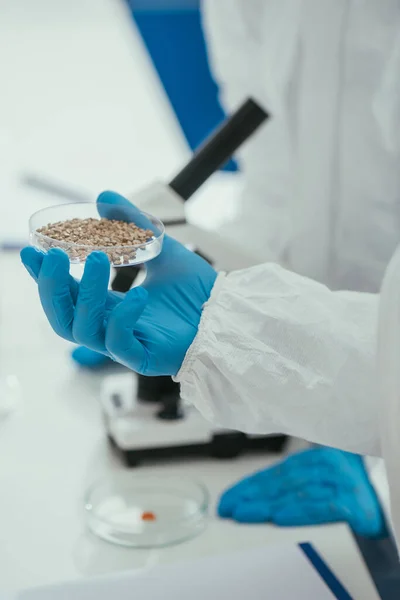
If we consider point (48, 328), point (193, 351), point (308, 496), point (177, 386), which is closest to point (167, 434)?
point (177, 386)

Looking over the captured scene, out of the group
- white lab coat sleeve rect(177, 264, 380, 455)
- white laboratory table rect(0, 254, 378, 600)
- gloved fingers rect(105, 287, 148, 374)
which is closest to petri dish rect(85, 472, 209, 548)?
white laboratory table rect(0, 254, 378, 600)

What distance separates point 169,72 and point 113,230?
160 cm

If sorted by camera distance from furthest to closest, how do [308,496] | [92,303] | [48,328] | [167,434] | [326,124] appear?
[48,328] < [326,124] < [167,434] < [308,496] < [92,303]

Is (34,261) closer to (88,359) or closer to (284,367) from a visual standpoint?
(284,367)

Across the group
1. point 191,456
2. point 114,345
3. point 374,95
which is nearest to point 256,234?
point 374,95

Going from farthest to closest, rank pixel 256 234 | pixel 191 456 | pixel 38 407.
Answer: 1. pixel 256 234
2. pixel 38 407
3. pixel 191 456

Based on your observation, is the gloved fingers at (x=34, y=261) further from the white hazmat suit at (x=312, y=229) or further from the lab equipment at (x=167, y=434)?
the lab equipment at (x=167, y=434)

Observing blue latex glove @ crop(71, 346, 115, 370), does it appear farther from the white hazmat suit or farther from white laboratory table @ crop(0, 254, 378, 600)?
the white hazmat suit

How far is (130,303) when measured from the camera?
30.8 inches

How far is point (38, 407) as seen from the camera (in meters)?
1.36

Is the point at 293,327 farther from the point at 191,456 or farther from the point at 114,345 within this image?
the point at 191,456

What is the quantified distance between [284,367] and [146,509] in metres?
0.34

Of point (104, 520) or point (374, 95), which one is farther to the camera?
point (374, 95)

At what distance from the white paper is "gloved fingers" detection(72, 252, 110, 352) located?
1.01 ft
